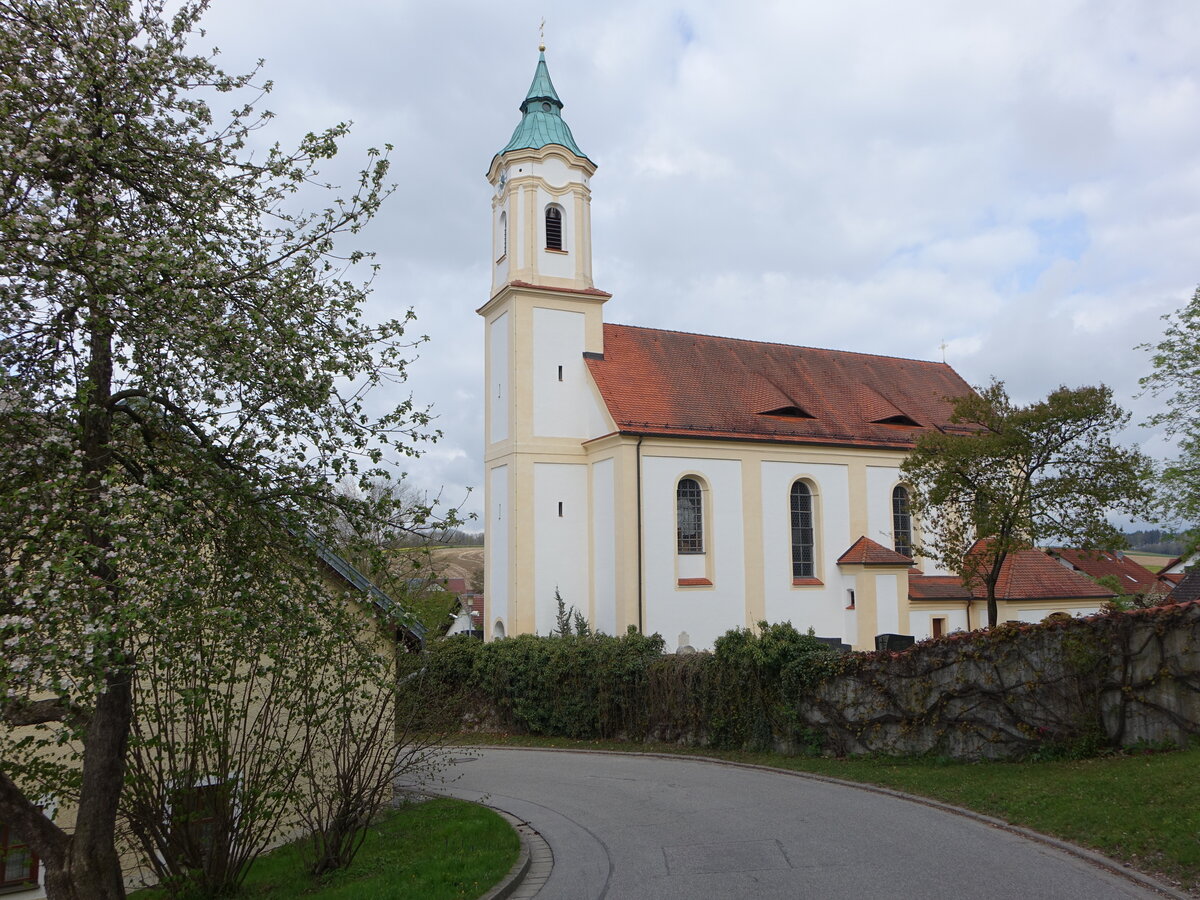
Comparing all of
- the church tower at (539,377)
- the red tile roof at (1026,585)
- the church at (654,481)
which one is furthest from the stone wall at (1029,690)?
the red tile roof at (1026,585)

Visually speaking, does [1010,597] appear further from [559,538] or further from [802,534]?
[559,538]

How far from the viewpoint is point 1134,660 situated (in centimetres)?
1277

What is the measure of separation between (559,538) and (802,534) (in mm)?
7804

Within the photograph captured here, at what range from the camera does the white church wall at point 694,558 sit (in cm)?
2598

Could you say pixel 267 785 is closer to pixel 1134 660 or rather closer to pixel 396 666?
pixel 396 666

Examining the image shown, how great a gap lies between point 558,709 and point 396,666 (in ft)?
33.0

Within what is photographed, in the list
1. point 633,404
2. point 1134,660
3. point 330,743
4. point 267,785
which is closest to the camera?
point 267,785

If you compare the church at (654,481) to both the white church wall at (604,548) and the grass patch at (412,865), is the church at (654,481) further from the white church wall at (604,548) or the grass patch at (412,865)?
the grass patch at (412,865)

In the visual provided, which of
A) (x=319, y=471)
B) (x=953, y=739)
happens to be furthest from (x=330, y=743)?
(x=953, y=739)

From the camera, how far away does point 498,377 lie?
94.9 ft

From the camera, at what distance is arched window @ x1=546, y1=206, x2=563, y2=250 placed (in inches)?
1148

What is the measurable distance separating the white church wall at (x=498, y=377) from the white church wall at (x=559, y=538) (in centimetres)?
207

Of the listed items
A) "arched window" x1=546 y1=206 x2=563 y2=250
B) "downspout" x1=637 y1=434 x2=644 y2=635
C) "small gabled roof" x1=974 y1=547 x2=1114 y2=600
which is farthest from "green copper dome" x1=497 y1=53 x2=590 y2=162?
"small gabled roof" x1=974 y1=547 x2=1114 y2=600

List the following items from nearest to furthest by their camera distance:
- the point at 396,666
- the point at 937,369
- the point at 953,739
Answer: the point at 396,666, the point at 953,739, the point at 937,369
